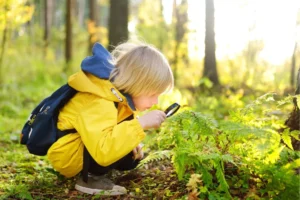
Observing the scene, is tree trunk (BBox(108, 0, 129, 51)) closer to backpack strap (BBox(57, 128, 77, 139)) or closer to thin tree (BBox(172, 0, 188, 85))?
thin tree (BBox(172, 0, 188, 85))

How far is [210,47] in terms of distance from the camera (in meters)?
9.58

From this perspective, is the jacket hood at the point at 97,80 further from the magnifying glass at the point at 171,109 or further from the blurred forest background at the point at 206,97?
the blurred forest background at the point at 206,97

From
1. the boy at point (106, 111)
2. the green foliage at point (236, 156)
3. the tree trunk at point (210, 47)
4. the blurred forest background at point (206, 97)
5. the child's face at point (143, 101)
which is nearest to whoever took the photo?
the green foliage at point (236, 156)

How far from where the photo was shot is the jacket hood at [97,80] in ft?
9.99

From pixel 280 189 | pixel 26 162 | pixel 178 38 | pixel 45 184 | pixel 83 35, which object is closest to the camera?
pixel 280 189

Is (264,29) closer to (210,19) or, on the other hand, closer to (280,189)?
(210,19)

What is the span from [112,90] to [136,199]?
31.5 inches

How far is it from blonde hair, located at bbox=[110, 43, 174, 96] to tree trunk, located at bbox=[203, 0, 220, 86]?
6.37 meters

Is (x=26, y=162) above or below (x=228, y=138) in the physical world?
below

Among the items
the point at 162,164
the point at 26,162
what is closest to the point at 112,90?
the point at 162,164

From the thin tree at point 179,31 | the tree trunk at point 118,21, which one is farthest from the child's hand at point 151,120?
the thin tree at point 179,31

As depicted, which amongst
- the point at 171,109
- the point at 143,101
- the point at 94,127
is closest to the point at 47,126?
the point at 94,127

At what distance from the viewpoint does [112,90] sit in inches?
120

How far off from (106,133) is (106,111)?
0.16 m
